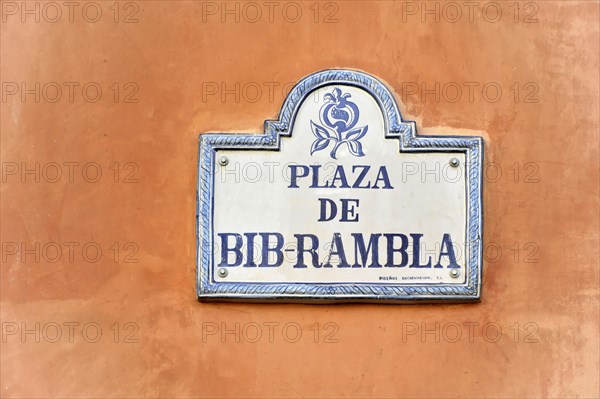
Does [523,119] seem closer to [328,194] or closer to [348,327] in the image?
[328,194]

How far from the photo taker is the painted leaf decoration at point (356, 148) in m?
3.04

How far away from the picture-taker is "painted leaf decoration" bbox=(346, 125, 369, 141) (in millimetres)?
3049

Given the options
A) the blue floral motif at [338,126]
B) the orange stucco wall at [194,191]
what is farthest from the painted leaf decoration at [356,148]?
the orange stucco wall at [194,191]

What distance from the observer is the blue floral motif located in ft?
9.98

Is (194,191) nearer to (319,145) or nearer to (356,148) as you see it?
(319,145)

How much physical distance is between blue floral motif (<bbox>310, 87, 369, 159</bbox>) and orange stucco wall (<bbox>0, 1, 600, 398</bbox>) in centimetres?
14

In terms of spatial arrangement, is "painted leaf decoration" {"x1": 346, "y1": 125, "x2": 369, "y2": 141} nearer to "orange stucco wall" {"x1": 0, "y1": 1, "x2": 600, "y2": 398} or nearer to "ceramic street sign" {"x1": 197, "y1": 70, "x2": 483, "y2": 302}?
"ceramic street sign" {"x1": 197, "y1": 70, "x2": 483, "y2": 302}

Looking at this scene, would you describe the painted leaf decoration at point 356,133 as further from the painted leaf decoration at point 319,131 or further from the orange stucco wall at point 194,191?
the orange stucco wall at point 194,191

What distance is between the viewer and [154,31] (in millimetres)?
3133

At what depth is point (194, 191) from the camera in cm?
306

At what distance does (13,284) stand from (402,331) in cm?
133

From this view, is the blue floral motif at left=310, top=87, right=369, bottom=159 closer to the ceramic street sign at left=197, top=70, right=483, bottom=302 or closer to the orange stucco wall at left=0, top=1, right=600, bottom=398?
the ceramic street sign at left=197, top=70, right=483, bottom=302

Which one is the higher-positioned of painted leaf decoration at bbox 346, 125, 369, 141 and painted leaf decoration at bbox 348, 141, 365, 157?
painted leaf decoration at bbox 346, 125, 369, 141

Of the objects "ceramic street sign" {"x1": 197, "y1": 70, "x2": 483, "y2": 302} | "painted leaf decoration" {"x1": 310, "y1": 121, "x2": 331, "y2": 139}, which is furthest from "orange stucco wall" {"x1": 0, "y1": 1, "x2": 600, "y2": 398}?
"painted leaf decoration" {"x1": 310, "y1": 121, "x2": 331, "y2": 139}
